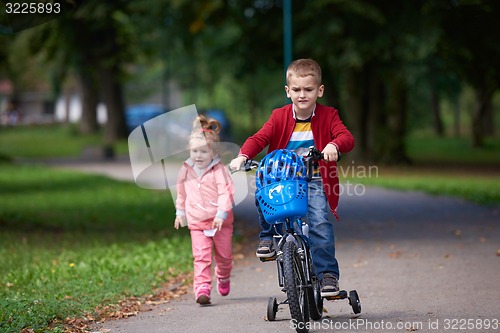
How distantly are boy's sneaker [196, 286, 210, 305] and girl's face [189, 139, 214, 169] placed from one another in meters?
1.03

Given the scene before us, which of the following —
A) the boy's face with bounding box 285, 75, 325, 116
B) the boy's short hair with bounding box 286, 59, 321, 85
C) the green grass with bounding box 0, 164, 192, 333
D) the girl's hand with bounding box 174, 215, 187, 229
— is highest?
the boy's short hair with bounding box 286, 59, 321, 85

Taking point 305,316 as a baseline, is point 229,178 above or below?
above

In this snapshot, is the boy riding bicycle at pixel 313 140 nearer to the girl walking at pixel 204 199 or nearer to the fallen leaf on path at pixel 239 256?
the girl walking at pixel 204 199

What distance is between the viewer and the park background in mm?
10539

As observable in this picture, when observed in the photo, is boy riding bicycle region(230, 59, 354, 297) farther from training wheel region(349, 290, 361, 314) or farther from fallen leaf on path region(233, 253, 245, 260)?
fallen leaf on path region(233, 253, 245, 260)

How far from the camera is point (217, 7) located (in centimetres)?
3172

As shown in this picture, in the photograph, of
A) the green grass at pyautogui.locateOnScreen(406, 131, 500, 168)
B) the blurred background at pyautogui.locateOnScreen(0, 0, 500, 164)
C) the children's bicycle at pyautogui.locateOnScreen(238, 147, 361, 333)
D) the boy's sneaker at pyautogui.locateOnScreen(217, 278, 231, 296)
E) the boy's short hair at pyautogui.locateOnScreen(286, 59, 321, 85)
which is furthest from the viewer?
the green grass at pyautogui.locateOnScreen(406, 131, 500, 168)

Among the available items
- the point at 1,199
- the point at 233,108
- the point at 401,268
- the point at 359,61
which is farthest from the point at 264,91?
the point at 401,268

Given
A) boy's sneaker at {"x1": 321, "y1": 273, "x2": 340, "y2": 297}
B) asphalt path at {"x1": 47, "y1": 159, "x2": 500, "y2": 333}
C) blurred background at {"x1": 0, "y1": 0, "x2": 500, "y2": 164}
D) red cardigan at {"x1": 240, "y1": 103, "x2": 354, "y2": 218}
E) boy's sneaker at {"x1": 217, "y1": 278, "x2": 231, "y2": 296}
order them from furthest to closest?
blurred background at {"x1": 0, "y1": 0, "x2": 500, "y2": 164}
boy's sneaker at {"x1": 217, "y1": 278, "x2": 231, "y2": 296}
asphalt path at {"x1": 47, "y1": 159, "x2": 500, "y2": 333}
boy's sneaker at {"x1": 321, "y1": 273, "x2": 340, "y2": 297}
red cardigan at {"x1": 240, "y1": 103, "x2": 354, "y2": 218}

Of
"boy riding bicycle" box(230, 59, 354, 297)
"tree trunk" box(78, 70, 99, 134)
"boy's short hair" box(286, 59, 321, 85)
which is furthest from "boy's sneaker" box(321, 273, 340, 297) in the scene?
"tree trunk" box(78, 70, 99, 134)

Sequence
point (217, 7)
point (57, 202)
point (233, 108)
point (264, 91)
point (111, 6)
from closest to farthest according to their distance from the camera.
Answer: point (57, 202)
point (217, 7)
point (111, 6)
point (264, 91)
point (233, 108)

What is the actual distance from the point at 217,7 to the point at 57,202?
11836 mm

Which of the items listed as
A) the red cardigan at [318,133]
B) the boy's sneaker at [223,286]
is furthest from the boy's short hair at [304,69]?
the boy's sneaker at [223,286]

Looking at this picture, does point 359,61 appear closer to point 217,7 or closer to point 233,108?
point 217,7
